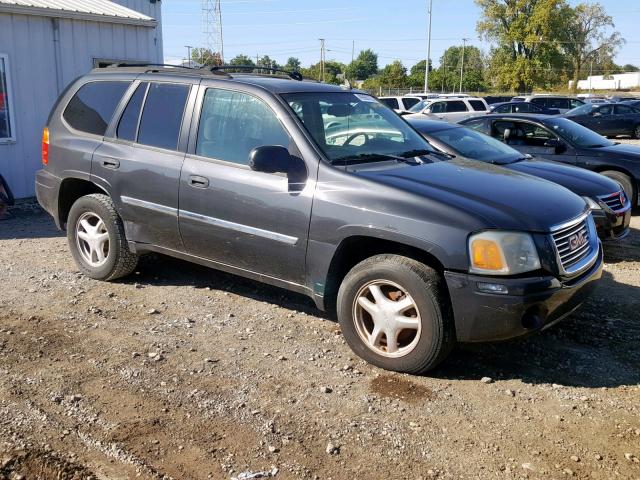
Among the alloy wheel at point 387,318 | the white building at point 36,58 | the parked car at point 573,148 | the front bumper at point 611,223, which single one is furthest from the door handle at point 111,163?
the parked car at point 573,148

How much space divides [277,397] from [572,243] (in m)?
2.10

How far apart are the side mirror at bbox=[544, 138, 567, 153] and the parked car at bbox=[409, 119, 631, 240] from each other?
4.13 ft

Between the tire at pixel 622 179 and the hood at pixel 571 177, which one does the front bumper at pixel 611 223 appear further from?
the tire at pixel 622 179

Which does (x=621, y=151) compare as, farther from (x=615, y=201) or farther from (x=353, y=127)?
(x=353, y=127)

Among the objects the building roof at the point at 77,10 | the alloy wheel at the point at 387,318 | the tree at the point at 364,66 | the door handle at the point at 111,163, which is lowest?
the alloy wheel at the point at 387,318

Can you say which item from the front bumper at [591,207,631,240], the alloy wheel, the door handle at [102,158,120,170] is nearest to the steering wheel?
the alloy wheel

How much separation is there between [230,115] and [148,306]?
1.71 metres

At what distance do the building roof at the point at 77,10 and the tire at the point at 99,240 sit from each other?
17.1ft

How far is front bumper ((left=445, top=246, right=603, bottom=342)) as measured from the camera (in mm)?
3779

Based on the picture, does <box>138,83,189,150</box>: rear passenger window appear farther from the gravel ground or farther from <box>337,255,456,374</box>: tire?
<box>337,255,456,374</box>: tire

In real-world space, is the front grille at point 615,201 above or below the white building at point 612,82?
below

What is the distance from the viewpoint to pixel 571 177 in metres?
7.29

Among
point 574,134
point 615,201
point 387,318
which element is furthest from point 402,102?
point 387,318

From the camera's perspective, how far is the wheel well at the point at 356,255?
4133 millimetres
